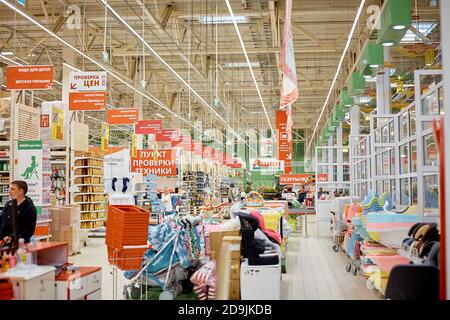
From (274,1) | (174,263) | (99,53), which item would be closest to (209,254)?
(174,263)

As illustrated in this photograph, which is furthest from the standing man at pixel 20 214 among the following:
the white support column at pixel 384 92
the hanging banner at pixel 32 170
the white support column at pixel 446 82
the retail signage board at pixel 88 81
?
the white support column at pixel 384 92

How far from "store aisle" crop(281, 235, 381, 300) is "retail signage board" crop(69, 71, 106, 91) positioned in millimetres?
5494

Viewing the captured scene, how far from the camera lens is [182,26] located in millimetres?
16328

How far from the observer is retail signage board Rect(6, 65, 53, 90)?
9.43 m

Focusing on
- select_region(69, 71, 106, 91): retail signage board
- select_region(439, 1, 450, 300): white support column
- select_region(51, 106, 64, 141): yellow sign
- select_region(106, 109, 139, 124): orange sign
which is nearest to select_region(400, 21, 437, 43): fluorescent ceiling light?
select_region(106, 109, 139, 124): orange sign

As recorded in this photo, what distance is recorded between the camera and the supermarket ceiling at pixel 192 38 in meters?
14.0

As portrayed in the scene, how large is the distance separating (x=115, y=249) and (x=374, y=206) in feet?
13.4

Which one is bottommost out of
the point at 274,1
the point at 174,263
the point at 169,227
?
the point at 174,263

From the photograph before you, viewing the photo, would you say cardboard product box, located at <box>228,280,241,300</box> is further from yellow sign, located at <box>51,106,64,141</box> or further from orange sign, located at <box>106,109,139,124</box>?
orange sign, located at <box>106,109,139,124</box>

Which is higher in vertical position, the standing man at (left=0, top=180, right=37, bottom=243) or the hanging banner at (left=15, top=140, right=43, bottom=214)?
the hanging banner at (left=15, top=140, right=43, bottom=214)

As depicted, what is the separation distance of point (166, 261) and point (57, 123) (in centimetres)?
688

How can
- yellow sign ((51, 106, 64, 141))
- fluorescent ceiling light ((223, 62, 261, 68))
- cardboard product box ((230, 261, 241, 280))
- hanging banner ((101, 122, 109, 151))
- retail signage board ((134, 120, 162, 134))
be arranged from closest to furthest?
cardboard product box ((230, 261, 241, 280)) < yellow sign ((51, 106, 64, 141)) < hanging banner ((101, 122, 109, 151)) < retail signage board ((134, 120, 162, 134)) < fluorescent ceiling light ((223, 62, 261, 68))

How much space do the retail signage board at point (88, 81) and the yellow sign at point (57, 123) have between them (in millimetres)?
1137
